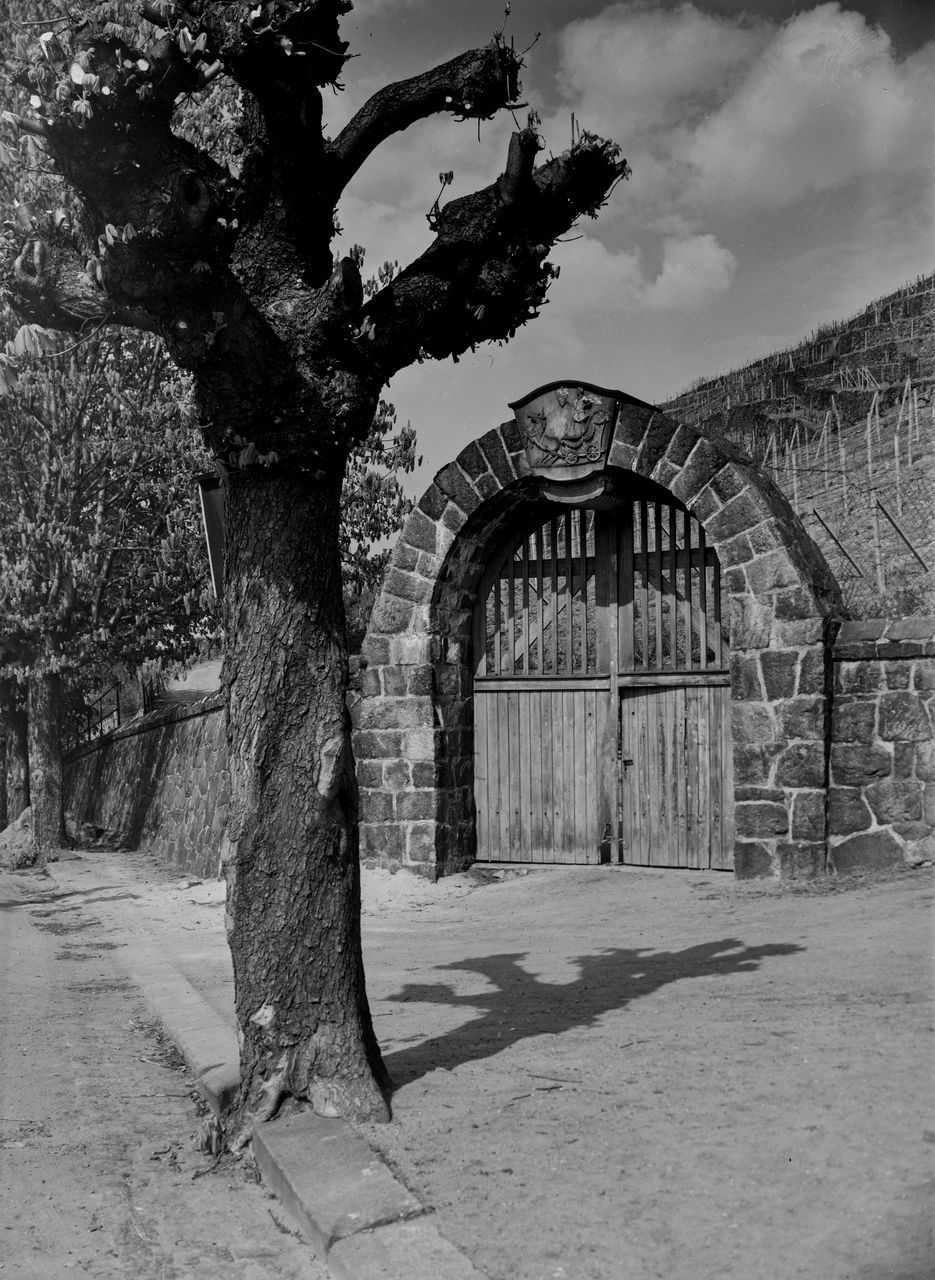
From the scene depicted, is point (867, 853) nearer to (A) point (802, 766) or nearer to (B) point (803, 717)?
(A) point (802, 766)

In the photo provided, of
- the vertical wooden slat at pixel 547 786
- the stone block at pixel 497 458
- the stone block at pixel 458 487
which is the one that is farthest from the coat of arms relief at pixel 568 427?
the vertical wooden slat at pixel 547 786

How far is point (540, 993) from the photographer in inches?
251

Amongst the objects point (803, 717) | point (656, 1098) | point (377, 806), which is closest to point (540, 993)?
point (656, 1098)

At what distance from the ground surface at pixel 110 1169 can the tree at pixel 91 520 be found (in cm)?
973

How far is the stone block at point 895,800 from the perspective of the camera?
879 centimetres

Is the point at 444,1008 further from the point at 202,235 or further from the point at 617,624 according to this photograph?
the point at 617,624

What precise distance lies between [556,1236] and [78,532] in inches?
569

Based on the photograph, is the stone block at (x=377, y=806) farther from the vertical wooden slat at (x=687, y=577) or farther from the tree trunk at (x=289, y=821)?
the tree trunk at (x=289, y=821)

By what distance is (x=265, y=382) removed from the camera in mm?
4578

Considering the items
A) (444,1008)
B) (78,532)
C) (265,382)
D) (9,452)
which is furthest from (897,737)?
(9,452)

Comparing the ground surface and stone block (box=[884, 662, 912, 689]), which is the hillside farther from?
the ground surface

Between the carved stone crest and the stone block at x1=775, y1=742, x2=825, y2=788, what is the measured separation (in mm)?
2849

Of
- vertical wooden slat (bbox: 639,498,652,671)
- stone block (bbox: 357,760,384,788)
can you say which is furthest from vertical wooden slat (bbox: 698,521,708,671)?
stone block (bbox: 357,760,384,788)

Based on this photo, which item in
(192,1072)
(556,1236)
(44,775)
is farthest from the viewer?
(44,775)
